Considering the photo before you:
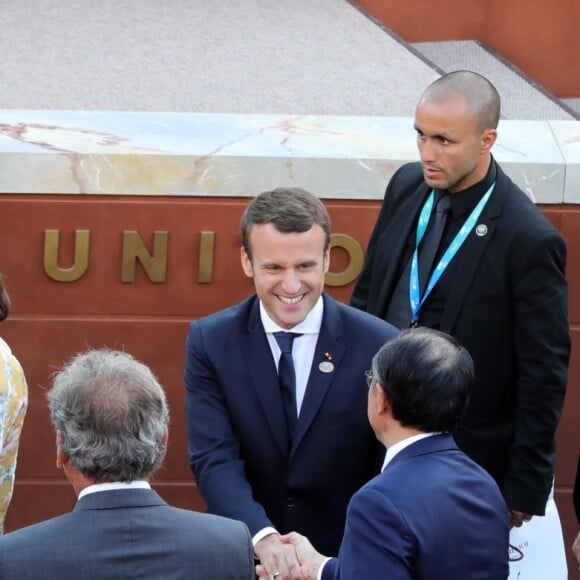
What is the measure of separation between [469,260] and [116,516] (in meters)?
1.65

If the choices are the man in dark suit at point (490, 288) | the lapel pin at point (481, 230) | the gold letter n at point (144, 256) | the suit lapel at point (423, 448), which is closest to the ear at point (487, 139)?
the man in dark suit at point (490, 288)

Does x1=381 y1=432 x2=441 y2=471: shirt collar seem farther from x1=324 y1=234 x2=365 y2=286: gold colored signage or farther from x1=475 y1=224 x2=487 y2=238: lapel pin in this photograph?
x1=324 y1=234 x2=365 y2=286: gold colored signage

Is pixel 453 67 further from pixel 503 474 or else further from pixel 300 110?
pixel 503 474

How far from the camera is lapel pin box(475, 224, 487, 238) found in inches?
148

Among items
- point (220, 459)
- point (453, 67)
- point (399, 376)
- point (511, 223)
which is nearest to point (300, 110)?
point (453, 67)

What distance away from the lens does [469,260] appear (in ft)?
12.4

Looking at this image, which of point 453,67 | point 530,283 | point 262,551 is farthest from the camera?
point 453,67

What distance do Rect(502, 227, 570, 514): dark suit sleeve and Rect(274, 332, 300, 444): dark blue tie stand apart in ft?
2.46

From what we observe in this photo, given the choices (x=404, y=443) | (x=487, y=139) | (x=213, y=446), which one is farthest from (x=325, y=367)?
(x=487, y=139)

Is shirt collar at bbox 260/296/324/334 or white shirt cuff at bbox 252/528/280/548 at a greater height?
shirt collar at bbox 260/296/324/334

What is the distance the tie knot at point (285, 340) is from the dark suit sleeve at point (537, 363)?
2.42ft

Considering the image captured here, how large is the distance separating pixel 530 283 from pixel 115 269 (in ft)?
5.97

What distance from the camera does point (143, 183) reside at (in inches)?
188

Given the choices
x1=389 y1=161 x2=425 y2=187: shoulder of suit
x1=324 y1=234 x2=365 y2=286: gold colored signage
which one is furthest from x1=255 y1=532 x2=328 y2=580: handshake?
x1=324 y1=234 x2=365 y2=286: gold colored signage
